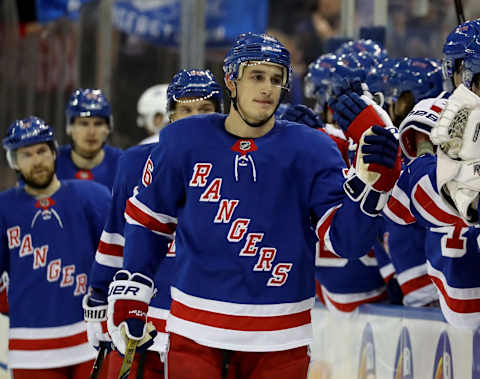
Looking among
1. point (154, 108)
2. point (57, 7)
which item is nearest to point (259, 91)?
point (154, 108)

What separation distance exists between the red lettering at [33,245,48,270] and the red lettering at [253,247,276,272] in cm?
228

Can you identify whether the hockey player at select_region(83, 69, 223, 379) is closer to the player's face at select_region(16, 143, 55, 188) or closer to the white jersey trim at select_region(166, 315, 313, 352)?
the white jersey trim at select_region(166, 315, 313, 352)

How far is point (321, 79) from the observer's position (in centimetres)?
527

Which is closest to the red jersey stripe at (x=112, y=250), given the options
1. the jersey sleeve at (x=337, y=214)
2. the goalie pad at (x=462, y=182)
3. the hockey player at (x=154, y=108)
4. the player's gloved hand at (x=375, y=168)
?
the jersey sleeve at (x=337, y=214)

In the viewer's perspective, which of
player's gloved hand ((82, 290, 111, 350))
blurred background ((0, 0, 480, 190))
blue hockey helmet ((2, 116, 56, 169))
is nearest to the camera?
player's gloved hand ((82, 290, 111, 350))

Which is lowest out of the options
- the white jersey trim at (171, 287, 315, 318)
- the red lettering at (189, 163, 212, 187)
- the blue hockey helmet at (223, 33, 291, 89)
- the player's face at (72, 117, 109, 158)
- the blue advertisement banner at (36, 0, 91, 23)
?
the white jersey trim at (171, 287, 315, 318)

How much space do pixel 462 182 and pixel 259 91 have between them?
32.4 inches

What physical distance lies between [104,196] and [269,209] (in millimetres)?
2335

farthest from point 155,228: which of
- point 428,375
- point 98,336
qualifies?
point 428,375

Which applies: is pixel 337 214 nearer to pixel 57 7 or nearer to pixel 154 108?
pixel 154 108

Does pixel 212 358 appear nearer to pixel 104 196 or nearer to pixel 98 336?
pixel 98 336

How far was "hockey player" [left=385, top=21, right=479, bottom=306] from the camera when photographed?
12.1 ft

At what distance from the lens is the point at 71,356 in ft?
17.8

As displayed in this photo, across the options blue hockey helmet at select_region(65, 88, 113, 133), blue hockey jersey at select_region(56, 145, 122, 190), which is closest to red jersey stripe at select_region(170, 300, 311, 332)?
blue hockey jersey at select_region(56, 145, 122, 190)
